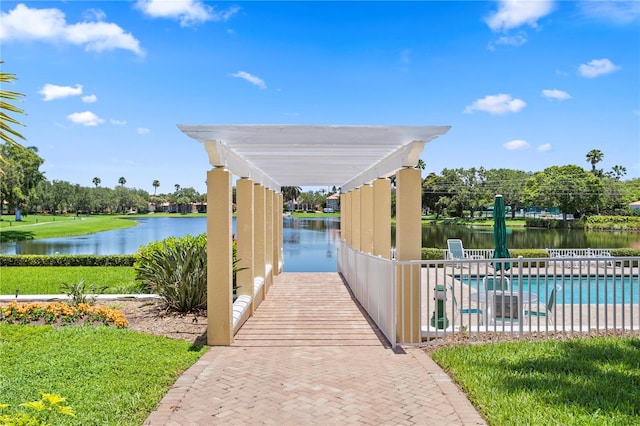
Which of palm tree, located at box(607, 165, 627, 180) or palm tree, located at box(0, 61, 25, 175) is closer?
palm tree, located at box(0, 61, 25, 175)

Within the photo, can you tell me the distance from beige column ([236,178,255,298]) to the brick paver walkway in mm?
1077

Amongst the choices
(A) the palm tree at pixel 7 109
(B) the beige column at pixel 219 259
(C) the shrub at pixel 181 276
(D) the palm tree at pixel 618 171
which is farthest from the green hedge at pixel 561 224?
(A) the palm tree at pixel 7 109

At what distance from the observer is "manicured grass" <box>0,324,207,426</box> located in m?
3.71

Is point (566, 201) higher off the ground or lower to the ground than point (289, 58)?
lower

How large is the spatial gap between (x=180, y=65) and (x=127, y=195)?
105 metres

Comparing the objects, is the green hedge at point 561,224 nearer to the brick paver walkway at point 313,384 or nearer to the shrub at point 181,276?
the brick paver walkway at point 313,384

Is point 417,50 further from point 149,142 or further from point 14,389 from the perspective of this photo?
point 149,142

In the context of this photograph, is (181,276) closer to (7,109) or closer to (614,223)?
(7,109)

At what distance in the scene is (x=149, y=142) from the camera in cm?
5478

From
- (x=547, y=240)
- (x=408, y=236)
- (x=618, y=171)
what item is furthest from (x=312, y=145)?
(x=618, y=171)

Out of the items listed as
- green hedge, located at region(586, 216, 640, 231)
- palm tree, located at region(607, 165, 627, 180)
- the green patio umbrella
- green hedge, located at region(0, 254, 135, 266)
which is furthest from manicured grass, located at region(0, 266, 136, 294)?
palm tree, located at region(607, 165, 627, 180)

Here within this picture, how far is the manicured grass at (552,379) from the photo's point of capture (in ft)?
11.7

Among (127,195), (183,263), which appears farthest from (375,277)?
(127,195)

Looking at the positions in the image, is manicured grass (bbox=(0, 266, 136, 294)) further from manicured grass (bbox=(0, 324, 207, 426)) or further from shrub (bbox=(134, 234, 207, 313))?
manicured grass (bbox=(0, 324, 207, 426))
